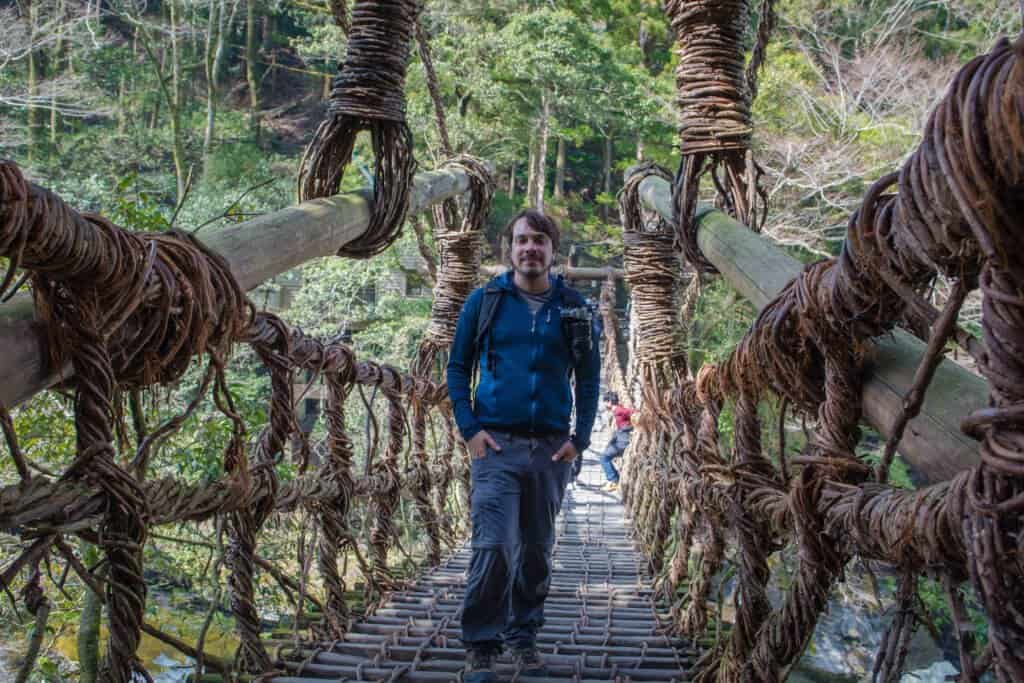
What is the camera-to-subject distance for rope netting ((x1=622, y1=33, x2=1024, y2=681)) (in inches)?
21.4

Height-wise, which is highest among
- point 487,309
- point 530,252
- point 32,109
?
point 32,109

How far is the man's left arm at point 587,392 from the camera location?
203 cm

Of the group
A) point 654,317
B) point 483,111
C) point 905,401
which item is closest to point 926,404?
point 905,401

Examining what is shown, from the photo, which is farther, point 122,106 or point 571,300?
point 122,106

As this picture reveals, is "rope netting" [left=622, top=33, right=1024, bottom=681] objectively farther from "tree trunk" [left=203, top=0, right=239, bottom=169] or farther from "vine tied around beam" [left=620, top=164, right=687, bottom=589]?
"tree trunk" [left=203, top=0, right=239, bottom=169]

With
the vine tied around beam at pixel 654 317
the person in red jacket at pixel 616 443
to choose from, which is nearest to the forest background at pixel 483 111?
the person in red jacket at pixel 616 443

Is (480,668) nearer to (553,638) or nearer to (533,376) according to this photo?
(553,638)

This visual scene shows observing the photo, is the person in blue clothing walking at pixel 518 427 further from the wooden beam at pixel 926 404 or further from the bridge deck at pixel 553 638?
Answer: the wooden beam at pixel 926 404

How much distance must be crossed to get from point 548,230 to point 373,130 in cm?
49

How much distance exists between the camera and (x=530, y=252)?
2029mm

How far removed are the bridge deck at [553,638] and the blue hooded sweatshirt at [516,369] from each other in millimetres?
485

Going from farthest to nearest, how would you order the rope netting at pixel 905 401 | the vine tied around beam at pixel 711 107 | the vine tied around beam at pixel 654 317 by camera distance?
the vine tied around beam at pixel 654 317
the vine tied around beam at pixel 711 107
the rope netting at pixel 905 401

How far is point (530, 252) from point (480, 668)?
0.91m

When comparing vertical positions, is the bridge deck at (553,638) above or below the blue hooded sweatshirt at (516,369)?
below
